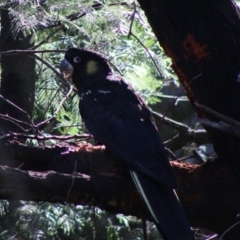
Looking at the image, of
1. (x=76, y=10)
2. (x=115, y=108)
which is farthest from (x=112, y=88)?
(x=76, y=10)

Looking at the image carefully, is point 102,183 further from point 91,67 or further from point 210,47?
point 91,67

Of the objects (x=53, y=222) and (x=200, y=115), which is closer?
Result: (x=200, y=115)

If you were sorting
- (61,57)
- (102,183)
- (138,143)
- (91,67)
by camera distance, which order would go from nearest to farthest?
(102,183), (138,143), (91,67), (61,57)

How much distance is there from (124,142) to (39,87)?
3.87 feet

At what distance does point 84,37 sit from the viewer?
4.28 meters

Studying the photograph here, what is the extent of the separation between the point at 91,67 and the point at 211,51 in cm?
112

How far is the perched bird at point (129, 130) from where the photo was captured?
2854mm

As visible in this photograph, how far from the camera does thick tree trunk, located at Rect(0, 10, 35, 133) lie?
4.18 metres

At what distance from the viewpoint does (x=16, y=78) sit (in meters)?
4.23

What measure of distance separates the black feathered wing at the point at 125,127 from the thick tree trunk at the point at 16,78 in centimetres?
47

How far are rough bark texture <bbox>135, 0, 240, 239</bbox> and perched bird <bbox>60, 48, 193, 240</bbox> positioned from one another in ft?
0.85

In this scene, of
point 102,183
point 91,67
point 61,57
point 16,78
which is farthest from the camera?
point 61,57

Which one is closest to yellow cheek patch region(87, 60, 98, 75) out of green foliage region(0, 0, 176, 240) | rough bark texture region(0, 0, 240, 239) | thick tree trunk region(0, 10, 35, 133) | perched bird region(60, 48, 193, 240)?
perched bird region(60, 48, 193, 240)

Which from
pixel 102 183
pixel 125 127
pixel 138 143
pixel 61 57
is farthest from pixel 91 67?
pixel 102 183
